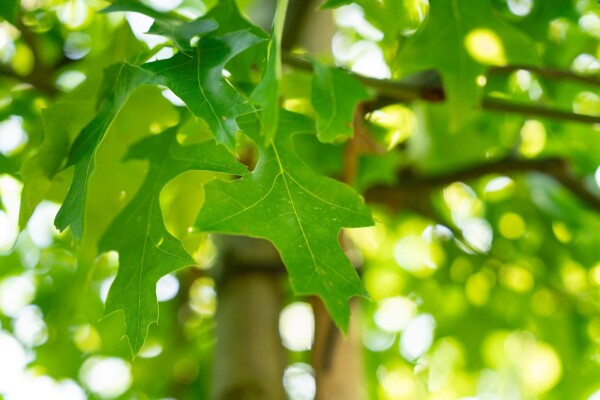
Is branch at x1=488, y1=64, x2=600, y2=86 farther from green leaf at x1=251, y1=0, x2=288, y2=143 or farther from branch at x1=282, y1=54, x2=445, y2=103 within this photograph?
green leaf at x1=251, y1=0, x2=288, y2=143

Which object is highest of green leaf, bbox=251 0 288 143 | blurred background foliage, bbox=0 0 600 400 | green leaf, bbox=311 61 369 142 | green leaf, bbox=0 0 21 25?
green leaf, bbox=251 0 288 143

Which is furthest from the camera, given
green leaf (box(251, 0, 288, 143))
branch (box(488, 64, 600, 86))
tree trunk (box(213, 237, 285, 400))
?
tree trunk (box(213, 237, 285, 400))

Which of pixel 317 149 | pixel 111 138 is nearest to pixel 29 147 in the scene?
pixel 111 138

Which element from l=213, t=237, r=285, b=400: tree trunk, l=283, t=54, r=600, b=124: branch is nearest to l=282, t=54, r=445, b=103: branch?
l=283, t=54, r=600, b=124: branch

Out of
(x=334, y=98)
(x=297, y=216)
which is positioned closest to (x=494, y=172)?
(x=334, y=98)

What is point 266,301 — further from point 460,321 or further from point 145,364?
point 460,321

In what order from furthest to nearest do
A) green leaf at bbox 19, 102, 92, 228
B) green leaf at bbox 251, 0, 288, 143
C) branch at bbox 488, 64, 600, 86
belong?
branch at bbox 488, 64, 600, 86 → green leaf at bbox 19, 102, 92, 228 → green leaf at bbox 251, 0, 288, 143

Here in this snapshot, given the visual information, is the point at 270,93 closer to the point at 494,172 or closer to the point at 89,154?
the point at 89,154

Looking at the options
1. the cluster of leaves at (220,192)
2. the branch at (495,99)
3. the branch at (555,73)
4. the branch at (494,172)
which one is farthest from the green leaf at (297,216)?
the branch at (494,172)
